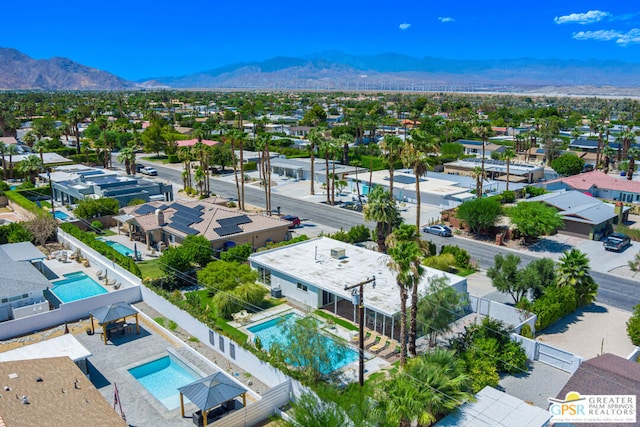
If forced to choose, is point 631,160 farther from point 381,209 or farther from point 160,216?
point 160,216

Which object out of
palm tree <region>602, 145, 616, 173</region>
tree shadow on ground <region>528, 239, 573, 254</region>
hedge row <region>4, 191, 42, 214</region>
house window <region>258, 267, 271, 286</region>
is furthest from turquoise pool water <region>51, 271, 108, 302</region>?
palm tree <region>602, 145, 616, 173</region>

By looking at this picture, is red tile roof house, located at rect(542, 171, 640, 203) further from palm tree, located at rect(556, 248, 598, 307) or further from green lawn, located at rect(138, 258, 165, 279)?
green lawn, located at rect(138, 258, 165, 279)

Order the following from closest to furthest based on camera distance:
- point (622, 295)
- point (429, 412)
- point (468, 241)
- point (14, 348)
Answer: point (429, 412)
point (14, 348)
point (622, 295)
point (468, 241)

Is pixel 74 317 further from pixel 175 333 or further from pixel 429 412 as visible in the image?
pixel 429 412

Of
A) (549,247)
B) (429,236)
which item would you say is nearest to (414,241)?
(429,236)

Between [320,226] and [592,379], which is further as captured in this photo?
[320,226]

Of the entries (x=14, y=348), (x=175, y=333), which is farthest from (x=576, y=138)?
(x=14, y=348)
